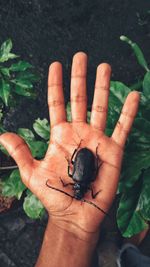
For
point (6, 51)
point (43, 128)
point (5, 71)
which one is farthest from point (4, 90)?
point (43, 128)

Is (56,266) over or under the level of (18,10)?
under

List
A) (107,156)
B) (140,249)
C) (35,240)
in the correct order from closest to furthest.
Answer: (107,156) < (140,249) < (35,240)

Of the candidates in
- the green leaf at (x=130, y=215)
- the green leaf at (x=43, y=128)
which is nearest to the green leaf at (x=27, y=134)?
the green leaf at (x=43, y=128)

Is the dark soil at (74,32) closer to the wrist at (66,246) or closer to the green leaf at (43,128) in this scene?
the green leaf at (43,128)

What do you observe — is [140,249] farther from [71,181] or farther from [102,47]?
[102,47]

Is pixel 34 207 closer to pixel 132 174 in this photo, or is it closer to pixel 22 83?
pixel 132 174

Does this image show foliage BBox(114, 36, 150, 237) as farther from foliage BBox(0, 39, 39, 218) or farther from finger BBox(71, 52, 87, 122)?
foliage BBox(0, 39, 39, 218)

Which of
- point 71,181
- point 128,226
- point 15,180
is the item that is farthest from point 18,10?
point 128,226
